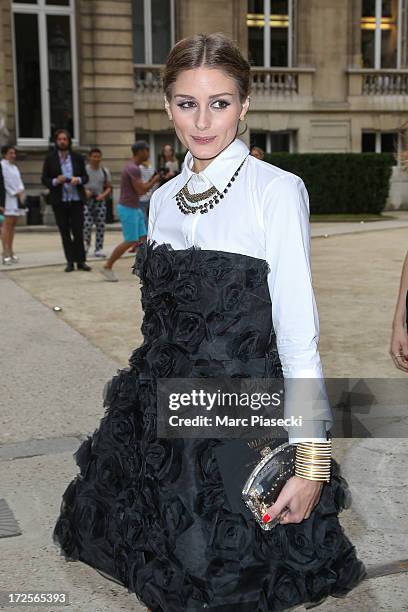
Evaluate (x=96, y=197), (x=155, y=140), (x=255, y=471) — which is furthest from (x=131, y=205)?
(x=155, y=140)

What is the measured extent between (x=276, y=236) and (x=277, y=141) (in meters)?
23.5

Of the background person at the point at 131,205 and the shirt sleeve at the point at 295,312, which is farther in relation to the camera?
the background person at the point at 131,205

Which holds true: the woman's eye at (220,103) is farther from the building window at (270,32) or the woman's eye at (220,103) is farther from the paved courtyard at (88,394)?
the building window at (270,32)

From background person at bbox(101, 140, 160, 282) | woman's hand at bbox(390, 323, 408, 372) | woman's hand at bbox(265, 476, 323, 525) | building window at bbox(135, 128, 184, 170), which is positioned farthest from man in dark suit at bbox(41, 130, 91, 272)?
building window at bbox(135, 128, 184, 170)

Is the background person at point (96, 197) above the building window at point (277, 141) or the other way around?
the other way around

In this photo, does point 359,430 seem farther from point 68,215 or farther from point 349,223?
point 349,223

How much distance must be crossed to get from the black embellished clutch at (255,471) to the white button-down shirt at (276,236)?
70 millimetres

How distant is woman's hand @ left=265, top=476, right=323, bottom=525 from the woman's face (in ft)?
2.78

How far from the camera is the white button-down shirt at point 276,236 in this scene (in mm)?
1948

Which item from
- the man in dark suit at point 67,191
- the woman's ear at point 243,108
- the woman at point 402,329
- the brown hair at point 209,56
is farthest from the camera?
the man in dark suit at point 67,191

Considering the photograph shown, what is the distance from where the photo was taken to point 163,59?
2436 cm

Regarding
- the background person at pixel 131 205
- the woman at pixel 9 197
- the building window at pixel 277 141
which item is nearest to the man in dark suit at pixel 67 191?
the background person at pixel 131 205

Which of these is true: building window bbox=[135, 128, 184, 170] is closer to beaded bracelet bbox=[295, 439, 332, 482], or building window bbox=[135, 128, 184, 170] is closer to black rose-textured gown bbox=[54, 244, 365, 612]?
black rose-textured gown bbox=[54, 244, 365, 612]

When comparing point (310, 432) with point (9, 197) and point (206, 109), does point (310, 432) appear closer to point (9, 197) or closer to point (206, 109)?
point (206, 109)
